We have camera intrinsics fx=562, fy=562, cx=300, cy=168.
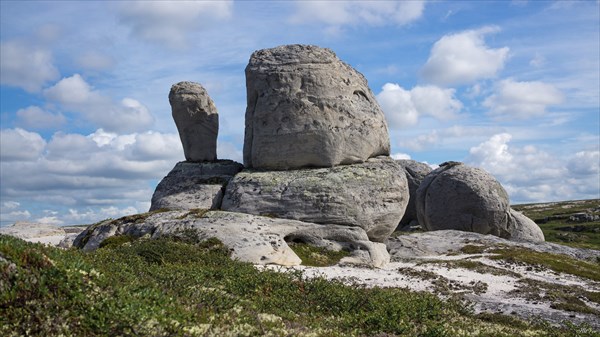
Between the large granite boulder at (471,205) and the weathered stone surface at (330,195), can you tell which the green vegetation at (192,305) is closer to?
the weathered stone surface at (330,195)

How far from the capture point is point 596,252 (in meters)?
46.2

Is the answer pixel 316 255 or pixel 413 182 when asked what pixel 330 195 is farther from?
pixel 413 182

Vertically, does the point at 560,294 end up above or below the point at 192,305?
below

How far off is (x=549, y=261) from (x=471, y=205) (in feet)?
38.8

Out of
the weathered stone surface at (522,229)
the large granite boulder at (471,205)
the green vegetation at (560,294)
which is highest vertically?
the large granite boulder at (471,205)

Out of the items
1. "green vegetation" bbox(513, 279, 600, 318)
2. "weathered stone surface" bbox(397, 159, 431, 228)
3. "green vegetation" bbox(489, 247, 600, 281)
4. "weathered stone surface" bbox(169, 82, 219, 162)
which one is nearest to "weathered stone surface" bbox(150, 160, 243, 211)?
"weathered stone surface" bbox(169, 82, 219, 162)

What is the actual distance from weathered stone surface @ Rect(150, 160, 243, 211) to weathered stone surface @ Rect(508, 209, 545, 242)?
25.1m

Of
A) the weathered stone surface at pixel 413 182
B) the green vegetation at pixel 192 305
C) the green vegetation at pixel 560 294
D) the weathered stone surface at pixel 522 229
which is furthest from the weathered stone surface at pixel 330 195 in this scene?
the weathered stone surface at pixel 413 182

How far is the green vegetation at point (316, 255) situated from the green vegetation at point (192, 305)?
872 cm

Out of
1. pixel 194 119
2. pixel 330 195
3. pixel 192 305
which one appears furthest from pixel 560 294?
pixel 194 119

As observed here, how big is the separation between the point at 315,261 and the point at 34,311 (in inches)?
745

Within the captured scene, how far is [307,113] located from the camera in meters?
32.5

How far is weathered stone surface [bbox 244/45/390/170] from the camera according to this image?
32562 mm

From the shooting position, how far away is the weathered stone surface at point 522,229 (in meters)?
48.0
